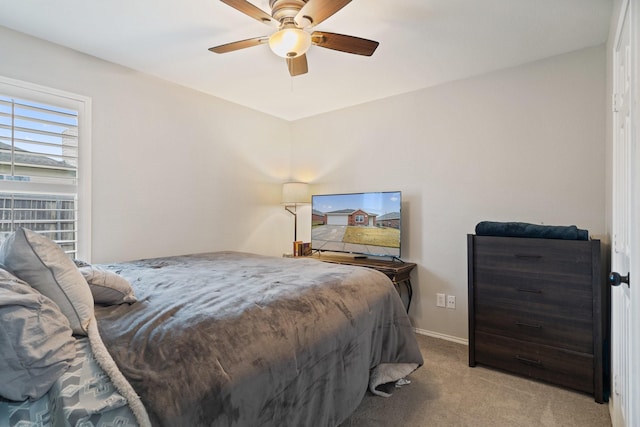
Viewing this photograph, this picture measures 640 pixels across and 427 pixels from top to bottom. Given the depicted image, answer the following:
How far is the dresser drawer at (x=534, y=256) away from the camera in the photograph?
6.59 feet

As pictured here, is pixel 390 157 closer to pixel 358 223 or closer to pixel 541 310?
pixel 358 223

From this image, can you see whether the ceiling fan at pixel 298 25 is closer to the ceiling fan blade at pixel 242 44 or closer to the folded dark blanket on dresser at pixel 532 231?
the ceiling fan blade at pixel 242 44

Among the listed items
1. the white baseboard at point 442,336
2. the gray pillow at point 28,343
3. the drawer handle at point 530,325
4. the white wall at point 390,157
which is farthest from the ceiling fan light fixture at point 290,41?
the white baseboard at point 442,336

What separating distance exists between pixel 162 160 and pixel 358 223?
2.04 meters

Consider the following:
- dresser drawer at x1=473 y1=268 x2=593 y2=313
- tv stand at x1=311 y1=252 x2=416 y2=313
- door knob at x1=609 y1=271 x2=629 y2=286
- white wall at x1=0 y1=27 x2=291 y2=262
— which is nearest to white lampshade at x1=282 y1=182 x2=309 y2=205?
white wall at x1=0 y1=27 x2=291 y2=262

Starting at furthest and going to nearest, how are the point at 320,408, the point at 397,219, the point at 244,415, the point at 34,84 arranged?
1. the point at 397,219
2. the point at 34,84
3. the point at 320,408
4. the point at 244,415

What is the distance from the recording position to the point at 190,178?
318cm

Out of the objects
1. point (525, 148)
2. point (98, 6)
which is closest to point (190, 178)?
point (98, 6)

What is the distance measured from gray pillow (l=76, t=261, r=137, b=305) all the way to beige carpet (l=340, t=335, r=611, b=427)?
132cm

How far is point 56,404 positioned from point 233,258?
1890 millimetres

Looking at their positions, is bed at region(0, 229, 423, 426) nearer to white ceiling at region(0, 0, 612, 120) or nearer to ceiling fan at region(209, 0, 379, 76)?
ceiling fan at region(209, 0, 379, 76)

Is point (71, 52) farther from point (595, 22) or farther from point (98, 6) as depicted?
point (595, 22)

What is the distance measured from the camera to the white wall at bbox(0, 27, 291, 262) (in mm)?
2463

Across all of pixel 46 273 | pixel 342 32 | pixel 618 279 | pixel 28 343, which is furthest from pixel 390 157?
pixel 28 343
